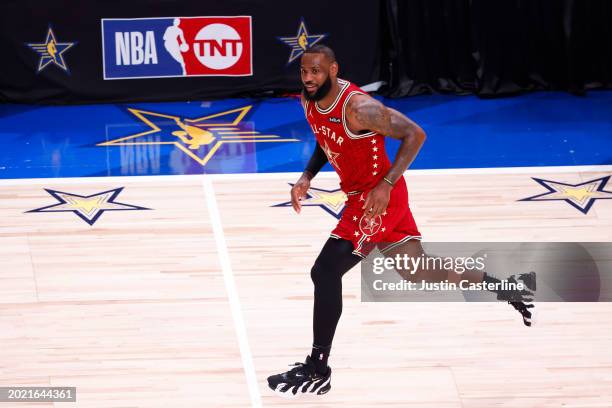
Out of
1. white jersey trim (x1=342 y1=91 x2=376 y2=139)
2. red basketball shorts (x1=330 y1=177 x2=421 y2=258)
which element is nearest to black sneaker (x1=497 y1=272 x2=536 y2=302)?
red basketball shorts (x1=330 y1=177 x2=421 y2=258)

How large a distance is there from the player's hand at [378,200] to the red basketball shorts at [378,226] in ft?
0.69

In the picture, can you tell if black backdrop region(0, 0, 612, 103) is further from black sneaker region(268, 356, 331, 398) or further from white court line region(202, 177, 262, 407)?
black sneaker region(268, 356, 331, 398)

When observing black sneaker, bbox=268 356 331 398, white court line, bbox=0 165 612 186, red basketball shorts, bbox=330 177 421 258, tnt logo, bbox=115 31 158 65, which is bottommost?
white court line, bbox=0 165 612 186

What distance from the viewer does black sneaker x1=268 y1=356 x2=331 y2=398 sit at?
545cm

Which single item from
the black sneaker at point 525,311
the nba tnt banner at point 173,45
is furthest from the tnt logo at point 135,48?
the black sneaker at point 525,311

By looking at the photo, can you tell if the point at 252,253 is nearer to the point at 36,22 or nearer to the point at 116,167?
the point at 116,167

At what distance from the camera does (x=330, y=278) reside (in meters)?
5.24

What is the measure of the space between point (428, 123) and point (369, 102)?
509cm

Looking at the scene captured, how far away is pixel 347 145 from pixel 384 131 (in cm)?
23

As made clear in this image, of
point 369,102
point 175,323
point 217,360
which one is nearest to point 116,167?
point 175,323

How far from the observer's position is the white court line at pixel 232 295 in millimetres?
5617

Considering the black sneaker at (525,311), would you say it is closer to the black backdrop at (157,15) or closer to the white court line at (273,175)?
the white court line at (273,175)
